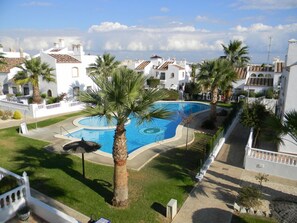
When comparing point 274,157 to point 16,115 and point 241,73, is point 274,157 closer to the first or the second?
point 16,115

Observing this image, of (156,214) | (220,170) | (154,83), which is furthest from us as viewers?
(154,83)

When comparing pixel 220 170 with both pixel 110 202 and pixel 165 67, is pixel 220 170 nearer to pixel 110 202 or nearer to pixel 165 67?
pixel 110 202

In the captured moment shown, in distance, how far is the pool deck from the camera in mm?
16719

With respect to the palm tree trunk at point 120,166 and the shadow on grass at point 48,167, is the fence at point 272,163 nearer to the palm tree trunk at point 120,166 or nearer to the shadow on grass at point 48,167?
the palm tree trunk at point 120,166

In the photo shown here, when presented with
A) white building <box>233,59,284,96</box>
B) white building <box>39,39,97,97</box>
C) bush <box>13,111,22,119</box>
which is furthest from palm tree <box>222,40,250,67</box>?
bush <box>13,111,22,119</box>

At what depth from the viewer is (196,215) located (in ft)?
35.9

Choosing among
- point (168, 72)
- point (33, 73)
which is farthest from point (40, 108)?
point (168, 72)

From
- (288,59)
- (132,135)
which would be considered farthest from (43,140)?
(288,59)

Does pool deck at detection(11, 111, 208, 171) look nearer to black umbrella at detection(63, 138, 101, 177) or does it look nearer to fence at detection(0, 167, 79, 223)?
black umbrella at detection(63, 138, 101, 177)

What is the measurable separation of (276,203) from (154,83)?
140ft

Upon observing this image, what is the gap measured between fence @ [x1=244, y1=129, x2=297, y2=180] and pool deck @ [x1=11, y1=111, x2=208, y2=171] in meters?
5.72

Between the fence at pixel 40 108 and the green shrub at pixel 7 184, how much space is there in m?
19.1

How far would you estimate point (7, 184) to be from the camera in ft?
33.7

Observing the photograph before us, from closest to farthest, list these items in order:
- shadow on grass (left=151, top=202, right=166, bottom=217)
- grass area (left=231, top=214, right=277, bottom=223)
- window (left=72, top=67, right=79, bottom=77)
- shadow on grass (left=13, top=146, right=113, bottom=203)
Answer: grass area (left=231, top=214, right=277, bottom=223) → shadow on grass (left=151, top=202, right=166, bottom=217) → shadow on grass (left=13, top=146, right=113, bottom=203) → window (left=72, top=67, right=79, bottom=77)
